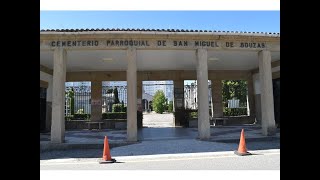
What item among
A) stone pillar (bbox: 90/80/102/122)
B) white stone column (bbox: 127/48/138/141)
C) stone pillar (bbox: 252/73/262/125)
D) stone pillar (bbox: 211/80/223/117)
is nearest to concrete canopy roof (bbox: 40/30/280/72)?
white stone column (bbox: 127/48/138/141)

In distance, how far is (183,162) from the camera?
798 centimetres

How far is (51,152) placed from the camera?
10.9 meters

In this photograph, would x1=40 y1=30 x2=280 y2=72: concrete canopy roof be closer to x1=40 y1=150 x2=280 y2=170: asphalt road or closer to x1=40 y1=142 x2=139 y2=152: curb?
x1=40 y1=142 x2=139 y2=152: curb

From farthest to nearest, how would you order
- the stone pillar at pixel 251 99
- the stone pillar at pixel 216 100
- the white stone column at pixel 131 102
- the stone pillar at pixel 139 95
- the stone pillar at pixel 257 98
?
the stone pillar at pixel 251 99
the stone pillar at pixel 216 100
the stone pillar at pixel 257 98
the stone pillar at pixel 139 95
the white stone column at pixel 131 102

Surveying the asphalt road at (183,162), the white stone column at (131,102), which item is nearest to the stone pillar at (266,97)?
the asphalt road at (183,162)

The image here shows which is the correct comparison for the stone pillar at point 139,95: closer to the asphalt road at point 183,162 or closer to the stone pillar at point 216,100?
the stone pillar at point 216,100

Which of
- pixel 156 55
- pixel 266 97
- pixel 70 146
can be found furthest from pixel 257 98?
pixel 70 146

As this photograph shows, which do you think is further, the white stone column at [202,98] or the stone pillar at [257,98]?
the stone pillar at [257,98]

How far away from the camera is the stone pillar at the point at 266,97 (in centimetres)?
1312

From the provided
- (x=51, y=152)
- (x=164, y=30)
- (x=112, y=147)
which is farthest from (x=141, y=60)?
(x=51, y=152)

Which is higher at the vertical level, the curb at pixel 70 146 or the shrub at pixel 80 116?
the shrub at pixel 80 116

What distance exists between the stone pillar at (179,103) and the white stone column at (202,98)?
23.9ft
